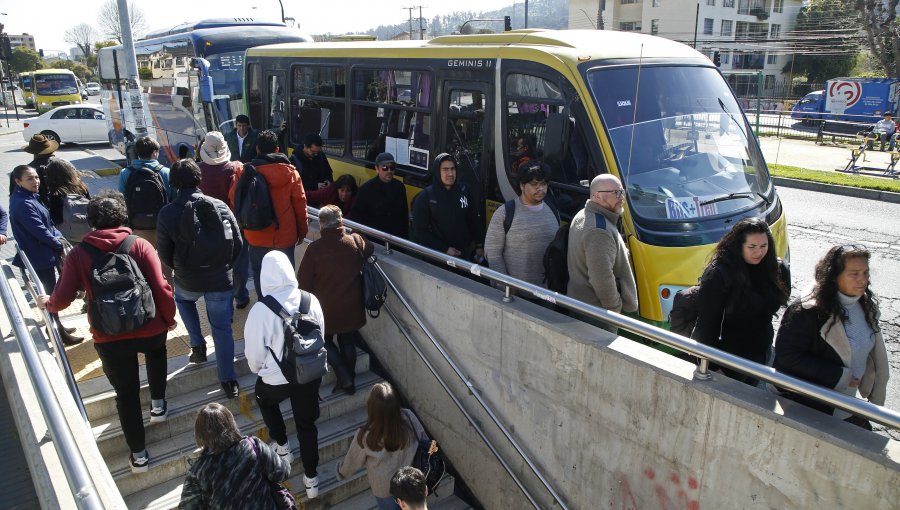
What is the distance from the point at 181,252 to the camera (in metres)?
5.04

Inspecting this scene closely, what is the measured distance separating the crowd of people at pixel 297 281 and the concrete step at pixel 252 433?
0.13 m

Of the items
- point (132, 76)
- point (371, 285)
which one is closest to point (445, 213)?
point (371, 285)

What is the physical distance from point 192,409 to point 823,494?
451 cm

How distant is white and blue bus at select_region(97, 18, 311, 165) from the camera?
14.0 m

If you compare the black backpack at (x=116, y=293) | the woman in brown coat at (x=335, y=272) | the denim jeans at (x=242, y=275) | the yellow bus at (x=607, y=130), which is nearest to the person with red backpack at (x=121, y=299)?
the black backpack at (x=116, y=293)

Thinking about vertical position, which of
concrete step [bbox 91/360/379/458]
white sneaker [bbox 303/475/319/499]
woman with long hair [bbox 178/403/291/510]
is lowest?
white sneaker [bbox 303/475/319/499]

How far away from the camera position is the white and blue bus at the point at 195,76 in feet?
46.1

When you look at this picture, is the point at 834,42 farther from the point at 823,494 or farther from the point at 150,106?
the point at 823,494

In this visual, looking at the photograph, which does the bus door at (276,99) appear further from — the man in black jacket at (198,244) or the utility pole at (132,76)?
the man in black jacket at (198,244)

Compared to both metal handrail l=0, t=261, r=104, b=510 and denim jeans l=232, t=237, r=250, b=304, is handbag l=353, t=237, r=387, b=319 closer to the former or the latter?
denim jeans l=232, t=237, r=250, b=304

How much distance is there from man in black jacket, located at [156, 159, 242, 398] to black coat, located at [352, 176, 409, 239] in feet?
5.30

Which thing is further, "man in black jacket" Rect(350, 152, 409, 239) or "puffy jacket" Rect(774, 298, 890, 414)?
"man in black jacket" Rect(350, 152, 409, 239)

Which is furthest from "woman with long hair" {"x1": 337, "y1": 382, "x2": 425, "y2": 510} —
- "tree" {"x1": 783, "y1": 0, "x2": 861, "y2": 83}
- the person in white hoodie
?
"tree" {"x1": 783, "y1": 0, "x2": 861, "y2": 83}

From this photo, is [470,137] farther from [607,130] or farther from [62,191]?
[62,191]
